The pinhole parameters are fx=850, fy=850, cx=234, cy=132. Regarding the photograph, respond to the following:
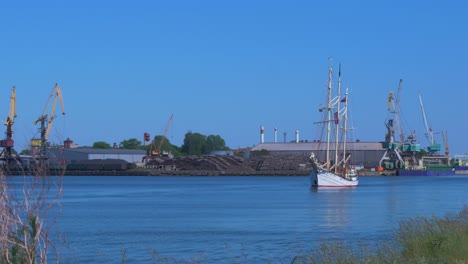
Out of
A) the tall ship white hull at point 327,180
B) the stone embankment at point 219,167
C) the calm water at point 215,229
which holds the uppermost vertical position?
the stone embankment at point 219,167

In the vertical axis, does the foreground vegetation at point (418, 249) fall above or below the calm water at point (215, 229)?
above

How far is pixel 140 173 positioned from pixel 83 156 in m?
18.5

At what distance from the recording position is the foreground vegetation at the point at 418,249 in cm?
1711

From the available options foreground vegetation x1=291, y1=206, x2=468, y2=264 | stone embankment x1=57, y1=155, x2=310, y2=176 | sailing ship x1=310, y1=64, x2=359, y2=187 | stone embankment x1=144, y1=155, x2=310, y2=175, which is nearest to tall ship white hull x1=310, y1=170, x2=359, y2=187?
sailing ship x1=310, y1=64, x2=359, y2=187

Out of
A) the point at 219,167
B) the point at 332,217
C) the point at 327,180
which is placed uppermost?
the point at 219,167

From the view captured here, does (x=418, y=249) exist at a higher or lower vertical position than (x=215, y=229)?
higher

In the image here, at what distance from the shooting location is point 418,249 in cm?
2117

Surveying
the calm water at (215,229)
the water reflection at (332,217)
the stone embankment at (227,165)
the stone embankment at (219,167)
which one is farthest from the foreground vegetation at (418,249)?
the stone embankment at (227,165)

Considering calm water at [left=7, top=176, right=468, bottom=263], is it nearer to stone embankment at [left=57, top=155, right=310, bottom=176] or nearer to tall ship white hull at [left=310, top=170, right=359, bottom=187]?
tall ship white hull at [left=310, top=170, right=359, bottom=187]

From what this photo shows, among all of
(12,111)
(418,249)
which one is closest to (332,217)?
(418,249)

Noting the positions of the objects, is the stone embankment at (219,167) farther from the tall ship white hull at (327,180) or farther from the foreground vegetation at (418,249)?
the foreground vegetation at (418,249)

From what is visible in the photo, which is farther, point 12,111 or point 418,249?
point 12,111

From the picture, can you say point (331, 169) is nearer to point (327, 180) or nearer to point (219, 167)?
point (327, 180)

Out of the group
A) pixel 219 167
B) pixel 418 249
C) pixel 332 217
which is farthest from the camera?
pixel 219 167
